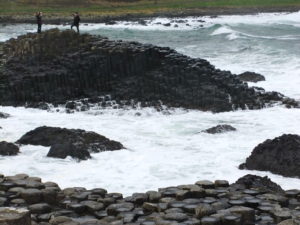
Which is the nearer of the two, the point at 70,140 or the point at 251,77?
the point at 70,140

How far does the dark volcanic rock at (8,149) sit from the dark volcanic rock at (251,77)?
51.7 feet

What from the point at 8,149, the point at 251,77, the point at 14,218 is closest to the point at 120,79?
the point at 251,77

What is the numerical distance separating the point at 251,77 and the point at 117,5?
71.0 meters

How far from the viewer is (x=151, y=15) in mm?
84312

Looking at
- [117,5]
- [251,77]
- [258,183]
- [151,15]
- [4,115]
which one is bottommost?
[4,115]

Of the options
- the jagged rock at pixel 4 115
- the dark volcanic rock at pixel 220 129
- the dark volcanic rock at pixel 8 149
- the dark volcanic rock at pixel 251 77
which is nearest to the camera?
the dark volcanic rock at pixel 8 149

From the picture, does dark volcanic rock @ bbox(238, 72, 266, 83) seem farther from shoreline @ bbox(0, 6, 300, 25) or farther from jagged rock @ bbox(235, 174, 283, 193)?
shoreline @ bbox(0, 6, 300, 25)

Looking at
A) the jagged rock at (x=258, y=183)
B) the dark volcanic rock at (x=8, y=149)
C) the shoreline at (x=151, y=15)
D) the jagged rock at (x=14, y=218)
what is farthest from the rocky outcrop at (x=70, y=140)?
the shoreline at (x=151, y=15)

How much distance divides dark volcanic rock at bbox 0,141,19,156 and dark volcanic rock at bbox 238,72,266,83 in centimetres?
1576

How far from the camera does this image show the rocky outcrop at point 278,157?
512 inches

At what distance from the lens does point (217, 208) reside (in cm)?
941

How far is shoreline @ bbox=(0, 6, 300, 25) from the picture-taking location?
73812 mm

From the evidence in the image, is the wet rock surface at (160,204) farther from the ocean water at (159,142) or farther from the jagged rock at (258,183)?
the ocean water at (159,142)

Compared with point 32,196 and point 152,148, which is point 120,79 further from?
point 32,196
